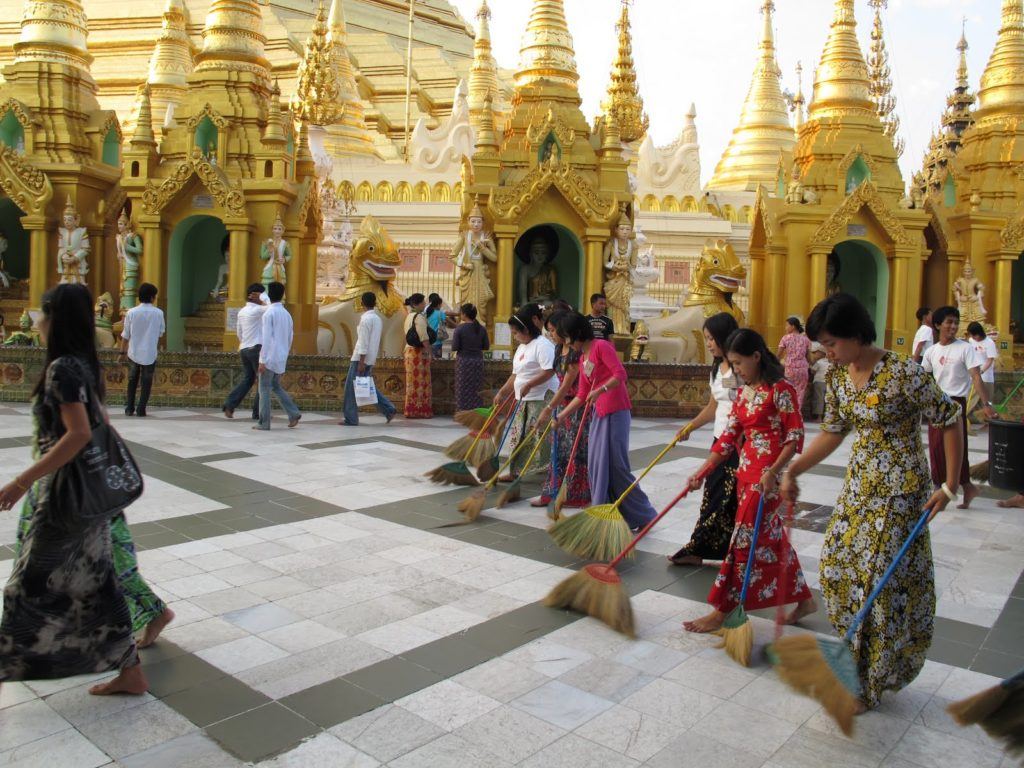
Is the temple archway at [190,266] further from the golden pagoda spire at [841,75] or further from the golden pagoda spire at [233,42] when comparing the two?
the golden pagoda spire at [841,75]

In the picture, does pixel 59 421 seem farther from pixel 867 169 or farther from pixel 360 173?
pixel 360 173

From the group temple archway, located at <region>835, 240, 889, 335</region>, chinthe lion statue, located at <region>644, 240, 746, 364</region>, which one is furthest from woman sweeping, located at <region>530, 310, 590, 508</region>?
temple archway, located at <region>835, 240, 889, 335</region>

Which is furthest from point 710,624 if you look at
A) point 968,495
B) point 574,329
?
point 968,495

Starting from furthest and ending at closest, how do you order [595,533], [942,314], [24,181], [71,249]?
[24,181]
[71,249]
[942,314]
[595,533]

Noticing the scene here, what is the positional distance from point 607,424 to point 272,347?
18.1 ft

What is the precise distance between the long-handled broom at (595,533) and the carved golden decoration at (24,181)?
13695 millimetres

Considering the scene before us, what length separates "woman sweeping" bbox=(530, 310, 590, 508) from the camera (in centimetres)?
654

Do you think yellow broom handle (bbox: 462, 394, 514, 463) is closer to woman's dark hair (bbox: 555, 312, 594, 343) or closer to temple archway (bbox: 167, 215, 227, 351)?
woman's dark hair (bbox: 555, 312, 594, 343)

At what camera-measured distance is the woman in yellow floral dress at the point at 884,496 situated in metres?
3.38

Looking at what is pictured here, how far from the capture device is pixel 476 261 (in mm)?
14359

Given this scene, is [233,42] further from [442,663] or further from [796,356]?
[442,663]

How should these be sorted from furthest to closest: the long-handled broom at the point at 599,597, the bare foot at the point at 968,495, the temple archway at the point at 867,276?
the temple archway at the point at 867,276 < the bare foot at the point at 968,495 < the long-handled broom at the point at 599,597

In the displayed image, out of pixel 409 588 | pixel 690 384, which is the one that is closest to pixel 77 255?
pixel 690 384

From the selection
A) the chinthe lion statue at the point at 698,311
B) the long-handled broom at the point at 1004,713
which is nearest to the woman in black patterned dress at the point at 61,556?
the long-handled broom at the point at 1004,713
